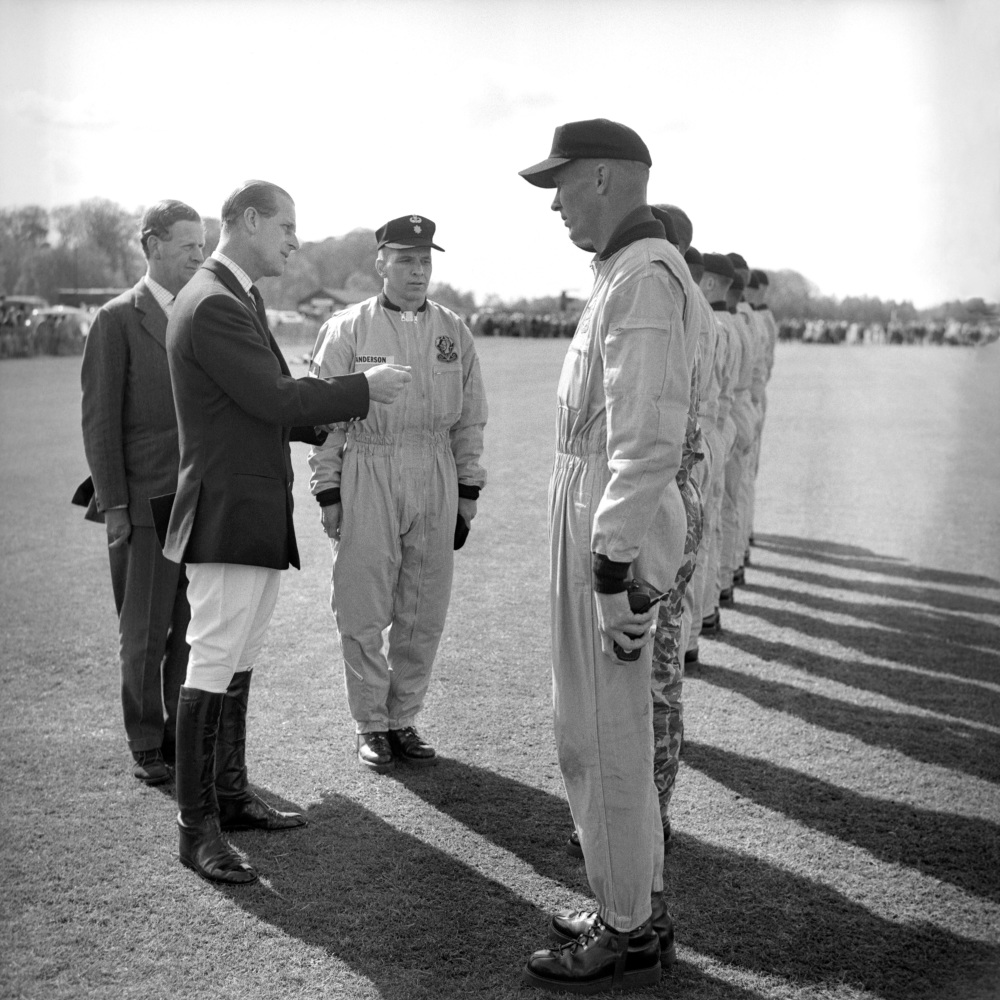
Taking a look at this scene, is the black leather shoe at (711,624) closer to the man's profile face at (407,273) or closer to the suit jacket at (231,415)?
the man's profile face at (407,273)

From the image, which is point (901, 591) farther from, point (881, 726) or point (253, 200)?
point (253, 200)

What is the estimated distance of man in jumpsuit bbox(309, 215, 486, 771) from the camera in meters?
4.85

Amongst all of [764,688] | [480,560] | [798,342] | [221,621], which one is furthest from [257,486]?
[798,342]

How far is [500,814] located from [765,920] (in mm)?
1156

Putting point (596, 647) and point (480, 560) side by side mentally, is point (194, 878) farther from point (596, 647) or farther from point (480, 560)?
point (480, 560)

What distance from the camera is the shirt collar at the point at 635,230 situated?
2996 millimetres

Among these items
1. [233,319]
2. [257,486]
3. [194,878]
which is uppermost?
[233,319]

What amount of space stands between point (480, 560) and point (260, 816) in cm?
509

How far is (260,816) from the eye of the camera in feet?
13.7

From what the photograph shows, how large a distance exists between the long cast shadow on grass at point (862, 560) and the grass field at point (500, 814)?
20cm

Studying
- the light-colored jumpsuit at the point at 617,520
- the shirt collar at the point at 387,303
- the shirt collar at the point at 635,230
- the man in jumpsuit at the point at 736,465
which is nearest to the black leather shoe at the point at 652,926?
the light-colored jumpsuit at the point at 617,520

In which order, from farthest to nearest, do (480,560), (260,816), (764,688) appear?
(480,560) → (764,688) → (260,816)

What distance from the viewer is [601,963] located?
3117 mm

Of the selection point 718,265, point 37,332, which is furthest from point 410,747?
point 37,332
